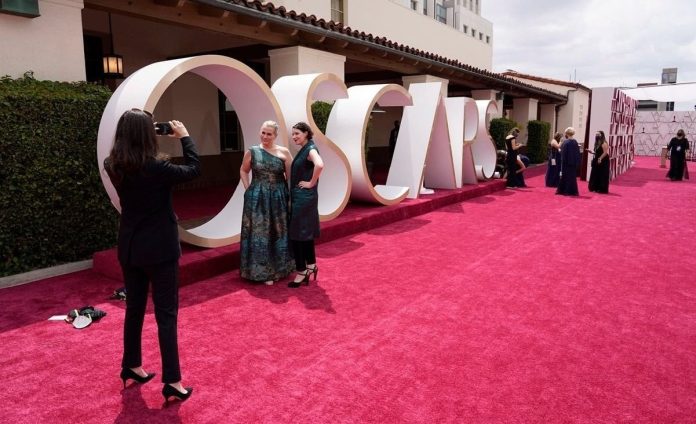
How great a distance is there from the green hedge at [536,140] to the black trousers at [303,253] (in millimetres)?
18444

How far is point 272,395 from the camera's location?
3.15 meters

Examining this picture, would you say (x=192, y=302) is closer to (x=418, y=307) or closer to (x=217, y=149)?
(x=418, y=307)

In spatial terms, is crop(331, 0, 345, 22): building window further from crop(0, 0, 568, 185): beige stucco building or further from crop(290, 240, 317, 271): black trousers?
crop(290, 240, 317, 271): black trousers

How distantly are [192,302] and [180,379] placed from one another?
1.80 metres

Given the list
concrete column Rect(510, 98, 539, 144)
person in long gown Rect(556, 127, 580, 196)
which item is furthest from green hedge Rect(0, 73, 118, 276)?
concrete column Rect(510, 98, 539, 144)

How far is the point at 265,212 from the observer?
523 cm

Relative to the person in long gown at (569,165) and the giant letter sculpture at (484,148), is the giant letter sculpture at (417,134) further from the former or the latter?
the person in long gown at (569,165)

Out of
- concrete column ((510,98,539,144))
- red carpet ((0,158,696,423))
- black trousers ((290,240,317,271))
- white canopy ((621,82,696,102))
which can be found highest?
white canopy ((621,82,696,102))

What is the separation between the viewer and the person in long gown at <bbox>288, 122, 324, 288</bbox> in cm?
525

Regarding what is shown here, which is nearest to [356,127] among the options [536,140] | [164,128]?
[164,128]

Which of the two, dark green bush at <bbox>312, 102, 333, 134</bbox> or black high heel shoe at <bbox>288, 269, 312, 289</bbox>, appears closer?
black high heel shoe at <bbox>288, 269, 312, 289</bbox>

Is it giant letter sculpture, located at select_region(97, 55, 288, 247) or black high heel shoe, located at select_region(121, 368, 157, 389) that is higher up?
giant letter sculpture, located at select_region(97, 55, 288, 247)

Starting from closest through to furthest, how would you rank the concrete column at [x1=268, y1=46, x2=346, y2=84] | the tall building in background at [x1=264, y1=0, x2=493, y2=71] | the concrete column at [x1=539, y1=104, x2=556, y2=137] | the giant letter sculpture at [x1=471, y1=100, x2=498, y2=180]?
the concrete column at [x1=268, y1=46, x2=346, y2=84] < the giant letter sculpture at [x1=471, y1=100, x2=498, y2=180] < the tall building in background at [x1=264, y1=0, x2=493, y2=71] < the concrete column at [x1=539, y1=104, x2=556, y2=137]

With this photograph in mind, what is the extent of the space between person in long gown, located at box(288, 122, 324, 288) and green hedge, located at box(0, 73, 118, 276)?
7.58ft
